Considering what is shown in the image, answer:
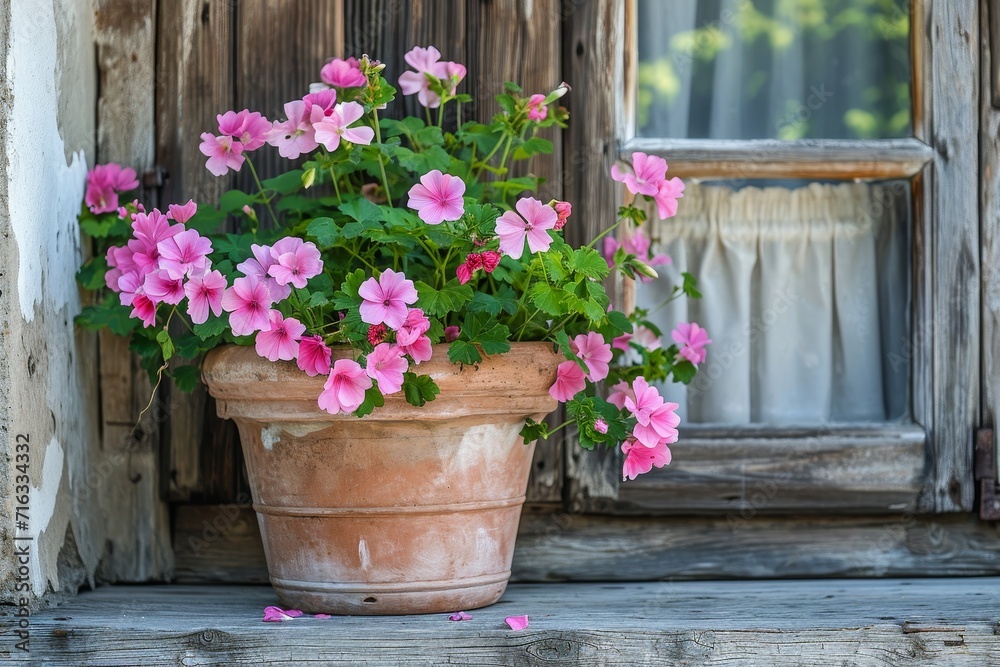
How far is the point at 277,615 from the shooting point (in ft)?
4.91

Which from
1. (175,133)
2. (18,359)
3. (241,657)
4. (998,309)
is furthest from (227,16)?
(998,309)

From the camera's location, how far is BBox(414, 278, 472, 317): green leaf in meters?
1.41

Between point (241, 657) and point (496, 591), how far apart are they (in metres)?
0.43

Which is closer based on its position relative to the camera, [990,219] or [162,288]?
[162,288]

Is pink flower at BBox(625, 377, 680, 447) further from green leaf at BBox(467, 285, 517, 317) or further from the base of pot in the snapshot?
the base of pot

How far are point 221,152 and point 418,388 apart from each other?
0.55 metres

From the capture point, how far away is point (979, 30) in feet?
6.25

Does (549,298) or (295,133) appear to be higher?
(295,133)

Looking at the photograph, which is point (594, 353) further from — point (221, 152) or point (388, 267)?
point (221, 152)

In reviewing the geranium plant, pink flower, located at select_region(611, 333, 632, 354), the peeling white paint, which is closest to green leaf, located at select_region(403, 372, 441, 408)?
the geranium plant

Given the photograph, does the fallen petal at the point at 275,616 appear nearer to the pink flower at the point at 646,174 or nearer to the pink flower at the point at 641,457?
the pink flower at the point at 641,457

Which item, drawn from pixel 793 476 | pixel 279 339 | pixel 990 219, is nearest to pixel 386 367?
pixel 279 339

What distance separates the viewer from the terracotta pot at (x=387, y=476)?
1.47 metres

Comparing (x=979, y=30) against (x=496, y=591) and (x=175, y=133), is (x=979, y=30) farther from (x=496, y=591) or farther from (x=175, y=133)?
(x=175, y=133)
